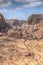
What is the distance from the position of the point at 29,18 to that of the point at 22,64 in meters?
65.5

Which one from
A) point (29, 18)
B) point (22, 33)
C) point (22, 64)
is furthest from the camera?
point (29, 18)

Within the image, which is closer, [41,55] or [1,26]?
[41,55]

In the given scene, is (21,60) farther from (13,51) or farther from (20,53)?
(13,51)

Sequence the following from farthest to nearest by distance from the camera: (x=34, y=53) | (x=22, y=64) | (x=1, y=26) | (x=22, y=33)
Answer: (x=1, y=26) < (x=22, y=33) < (x=34, y=53) < (x=22, y=64)

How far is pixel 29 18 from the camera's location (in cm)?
8769

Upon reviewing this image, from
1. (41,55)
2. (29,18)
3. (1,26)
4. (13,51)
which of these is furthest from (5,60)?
(29,18)

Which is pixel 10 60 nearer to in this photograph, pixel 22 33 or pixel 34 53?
pixel 34 53

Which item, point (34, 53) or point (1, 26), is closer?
point (34, 53)

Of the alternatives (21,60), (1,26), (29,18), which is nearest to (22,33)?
(1,26)

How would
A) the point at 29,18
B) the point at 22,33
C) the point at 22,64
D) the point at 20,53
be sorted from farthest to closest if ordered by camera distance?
the point at 29,18
the point at 22,33
the point at 20,53
the point at 22,64

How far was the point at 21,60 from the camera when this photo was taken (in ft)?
79.5

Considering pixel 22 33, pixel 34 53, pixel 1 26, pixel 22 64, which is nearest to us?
pixel 22 64

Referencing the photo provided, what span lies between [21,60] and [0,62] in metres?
2.74

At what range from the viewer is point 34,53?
28.2 m
